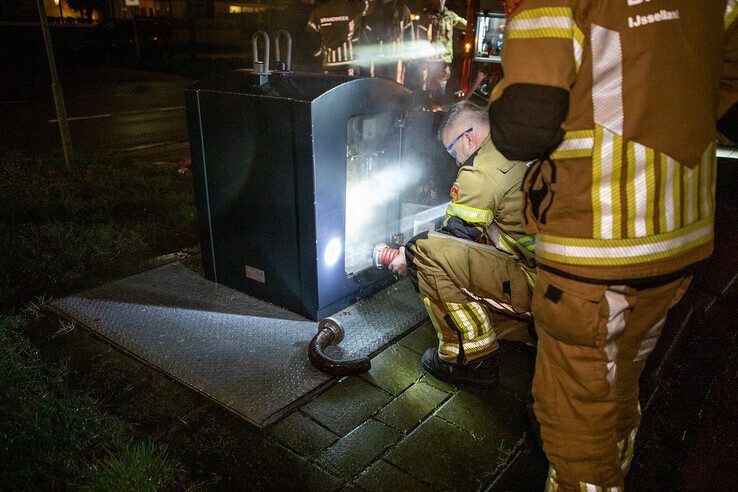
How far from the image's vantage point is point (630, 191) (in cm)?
163

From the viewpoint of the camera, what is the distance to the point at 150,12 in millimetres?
38438

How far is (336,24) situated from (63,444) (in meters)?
6.05

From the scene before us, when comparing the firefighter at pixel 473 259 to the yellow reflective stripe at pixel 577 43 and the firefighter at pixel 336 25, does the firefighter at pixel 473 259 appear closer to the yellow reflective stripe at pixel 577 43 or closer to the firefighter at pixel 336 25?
the yellow reflective stripe at pixel 577 43

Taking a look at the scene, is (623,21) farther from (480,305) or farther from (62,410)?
(62,410)

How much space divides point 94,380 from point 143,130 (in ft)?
26.8

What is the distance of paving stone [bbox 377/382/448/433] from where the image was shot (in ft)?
8.59

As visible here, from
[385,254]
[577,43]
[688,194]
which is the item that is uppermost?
[577,43]

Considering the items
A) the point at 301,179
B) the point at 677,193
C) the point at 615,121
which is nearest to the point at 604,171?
the point at 615,121

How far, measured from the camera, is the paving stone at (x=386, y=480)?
2.23 metres

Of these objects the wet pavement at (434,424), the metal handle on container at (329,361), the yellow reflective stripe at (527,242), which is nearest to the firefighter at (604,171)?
the wet pavement at (434,424)

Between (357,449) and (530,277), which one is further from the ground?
(530,277)

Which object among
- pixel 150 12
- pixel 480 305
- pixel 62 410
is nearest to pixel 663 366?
pixel 480 305

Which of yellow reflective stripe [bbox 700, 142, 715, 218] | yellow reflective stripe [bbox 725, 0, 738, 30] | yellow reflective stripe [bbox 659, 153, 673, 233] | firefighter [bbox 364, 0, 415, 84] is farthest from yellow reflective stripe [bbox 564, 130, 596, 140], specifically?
firefighter [bbox 364, 0, 415, 84]

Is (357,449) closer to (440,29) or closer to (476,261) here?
(476,261)
